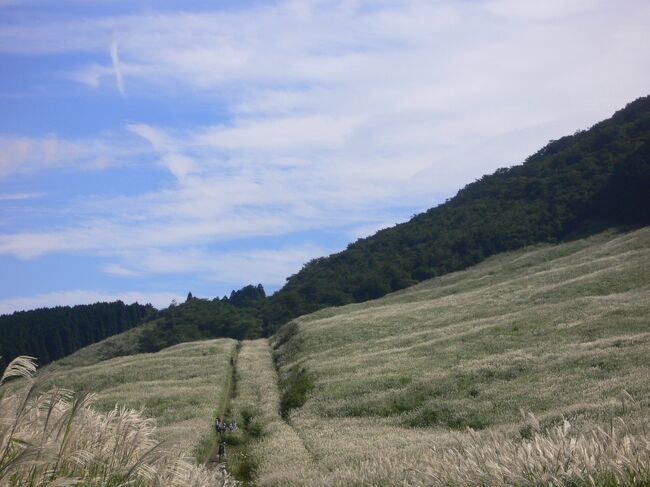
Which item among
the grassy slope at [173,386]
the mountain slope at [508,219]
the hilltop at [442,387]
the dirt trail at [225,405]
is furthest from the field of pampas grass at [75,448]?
the mountain slope at [508,219]

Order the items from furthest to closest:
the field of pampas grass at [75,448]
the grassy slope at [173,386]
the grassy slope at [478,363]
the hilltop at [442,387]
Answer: the grassy slope at [173,386], the grassy slope at [478,363], the hilltop at [442,387], the field of pampas grass at [75,448]

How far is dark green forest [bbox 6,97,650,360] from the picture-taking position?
99750 mm

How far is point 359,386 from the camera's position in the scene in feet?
124

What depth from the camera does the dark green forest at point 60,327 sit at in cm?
14150

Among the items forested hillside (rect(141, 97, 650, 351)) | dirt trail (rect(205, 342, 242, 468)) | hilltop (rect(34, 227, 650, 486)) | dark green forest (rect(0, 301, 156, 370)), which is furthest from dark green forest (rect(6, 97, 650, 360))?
dirt trail (rect(205, 342, 242, 468))

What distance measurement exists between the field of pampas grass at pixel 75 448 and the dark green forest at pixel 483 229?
293ft

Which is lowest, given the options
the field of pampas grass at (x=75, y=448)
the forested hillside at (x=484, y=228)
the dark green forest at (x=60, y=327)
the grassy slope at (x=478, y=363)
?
the grassy slope at (x=478, y=363)

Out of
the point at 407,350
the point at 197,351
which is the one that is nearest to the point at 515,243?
the point at 197,351

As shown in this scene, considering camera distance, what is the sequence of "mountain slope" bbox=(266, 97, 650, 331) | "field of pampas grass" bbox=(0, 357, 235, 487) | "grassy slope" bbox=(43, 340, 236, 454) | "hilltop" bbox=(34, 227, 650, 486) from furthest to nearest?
"mountain slope" bbox=(266, 97, 650, 331)
"grassy slope" bbox=(43, 340, 236, 454)
"hilltop" bbox=(34, 227, 650, 486)
"field of pampas grass" bbox=(0, 357, 235, 487)

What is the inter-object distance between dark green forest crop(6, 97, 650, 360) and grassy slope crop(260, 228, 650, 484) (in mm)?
30144

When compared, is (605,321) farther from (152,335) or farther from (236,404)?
(152,335)

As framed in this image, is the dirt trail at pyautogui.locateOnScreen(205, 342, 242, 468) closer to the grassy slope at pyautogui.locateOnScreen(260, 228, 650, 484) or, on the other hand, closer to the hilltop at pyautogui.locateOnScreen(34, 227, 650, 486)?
the hilltop at pyautogui.locateOnScreen(34, 227, 650, 486)

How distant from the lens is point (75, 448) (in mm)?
9383

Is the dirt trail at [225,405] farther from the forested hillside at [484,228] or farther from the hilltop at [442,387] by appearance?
the forested hillside at [484,228]
